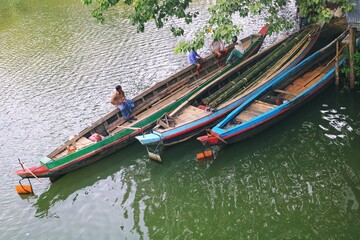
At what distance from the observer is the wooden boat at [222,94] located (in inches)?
499

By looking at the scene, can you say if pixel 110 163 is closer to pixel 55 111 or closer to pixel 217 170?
pixel 217 170

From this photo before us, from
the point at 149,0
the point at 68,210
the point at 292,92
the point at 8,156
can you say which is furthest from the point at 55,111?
the point at 292,92

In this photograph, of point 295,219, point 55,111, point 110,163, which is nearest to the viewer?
point 295,219

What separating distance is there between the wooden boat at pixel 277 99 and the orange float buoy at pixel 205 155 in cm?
36

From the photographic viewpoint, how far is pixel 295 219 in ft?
30.6

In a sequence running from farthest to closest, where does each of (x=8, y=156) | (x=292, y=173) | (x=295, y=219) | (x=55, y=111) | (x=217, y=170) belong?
(x=55, y=111), (x=8, y=156), (x=217, y=170), (x=292, y=173), (x=295, y=219)

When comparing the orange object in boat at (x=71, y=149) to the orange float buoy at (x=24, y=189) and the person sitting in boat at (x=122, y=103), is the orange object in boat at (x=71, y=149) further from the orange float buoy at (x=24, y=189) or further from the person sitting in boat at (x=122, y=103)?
the person sitting in boat at (x=122, y=103)

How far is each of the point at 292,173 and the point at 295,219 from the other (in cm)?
194

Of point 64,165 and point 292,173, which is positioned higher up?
point 64,165

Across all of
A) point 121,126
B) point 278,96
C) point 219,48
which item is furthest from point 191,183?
point 219,48

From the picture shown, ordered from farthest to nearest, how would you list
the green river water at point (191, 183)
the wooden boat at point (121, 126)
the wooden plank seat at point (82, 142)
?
the wooden plank seat at point (82, 142) < the wooden boat at point (121, 126) < the green river water at point (191, 183)

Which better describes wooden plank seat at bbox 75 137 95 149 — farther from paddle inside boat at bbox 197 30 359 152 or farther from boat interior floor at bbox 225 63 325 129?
boat interior floor at bbox 225 63 325 129

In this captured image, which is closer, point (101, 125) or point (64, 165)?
point (64, 165)

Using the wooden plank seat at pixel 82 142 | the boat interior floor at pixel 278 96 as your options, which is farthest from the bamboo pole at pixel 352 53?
the wooden plank seat at pixel 82 142
